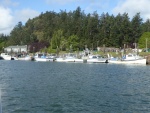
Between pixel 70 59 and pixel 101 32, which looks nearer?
pixel 70 59

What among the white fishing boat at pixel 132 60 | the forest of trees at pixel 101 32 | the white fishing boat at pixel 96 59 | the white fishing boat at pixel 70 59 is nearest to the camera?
the white fishing boat at pixel 132 60

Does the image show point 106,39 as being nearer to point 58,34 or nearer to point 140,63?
point 58,34

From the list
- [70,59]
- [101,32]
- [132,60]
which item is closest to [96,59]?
[70,59]

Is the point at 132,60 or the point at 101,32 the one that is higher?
the point at 101,32

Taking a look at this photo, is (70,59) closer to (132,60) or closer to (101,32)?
(132,60)

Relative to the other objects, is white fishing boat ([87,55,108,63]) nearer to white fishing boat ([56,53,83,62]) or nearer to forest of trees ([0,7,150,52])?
white fishing boat ([56,53,83,62])

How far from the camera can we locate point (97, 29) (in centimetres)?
17500

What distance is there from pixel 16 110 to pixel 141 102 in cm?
1197

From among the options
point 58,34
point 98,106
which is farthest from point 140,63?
point 98,106

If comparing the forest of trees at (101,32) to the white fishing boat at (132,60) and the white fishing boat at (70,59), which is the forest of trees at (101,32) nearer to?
the white fishing boat at (70,59)

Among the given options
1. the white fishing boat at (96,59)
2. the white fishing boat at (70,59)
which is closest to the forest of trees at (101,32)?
the white fishing boat at (70,59)

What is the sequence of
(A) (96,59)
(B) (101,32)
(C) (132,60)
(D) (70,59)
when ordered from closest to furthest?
(C) (132,60)
(A) (96,59)
(D) (70,59)
(B) (101,32)

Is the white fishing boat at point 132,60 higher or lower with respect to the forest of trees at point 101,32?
lower

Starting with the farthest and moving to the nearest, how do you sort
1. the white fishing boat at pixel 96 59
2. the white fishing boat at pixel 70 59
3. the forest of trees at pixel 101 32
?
the forest of trees at pixel 101 32
the white fishing boat at pixel 70 59
the white fishing boat at pixel 96 59
